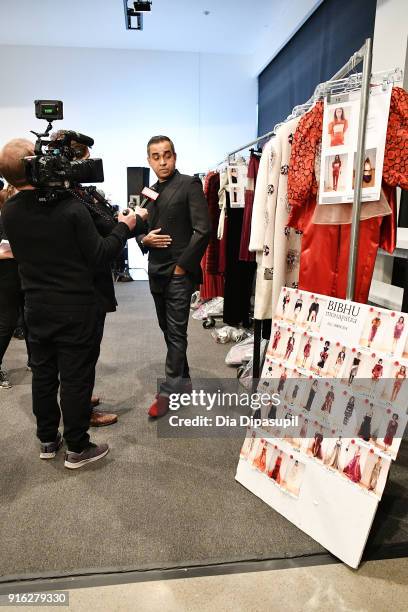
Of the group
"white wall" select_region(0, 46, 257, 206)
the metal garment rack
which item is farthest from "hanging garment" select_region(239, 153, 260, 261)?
"white wall" select_region(0, 46, 257, 206)

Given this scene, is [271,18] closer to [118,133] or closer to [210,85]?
[210,85]

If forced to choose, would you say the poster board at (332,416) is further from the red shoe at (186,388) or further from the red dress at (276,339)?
the red shoe at (186,388)

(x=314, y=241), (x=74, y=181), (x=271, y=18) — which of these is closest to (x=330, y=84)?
(x=314, y=241)

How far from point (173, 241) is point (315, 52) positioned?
371 centimetres

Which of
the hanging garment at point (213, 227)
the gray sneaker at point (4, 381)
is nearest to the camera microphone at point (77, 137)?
the gray sneaker at point (4, 381)

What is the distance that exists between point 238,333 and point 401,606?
2662 mm

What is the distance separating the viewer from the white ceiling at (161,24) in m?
5.30

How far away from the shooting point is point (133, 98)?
731 cm

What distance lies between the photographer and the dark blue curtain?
3.66m

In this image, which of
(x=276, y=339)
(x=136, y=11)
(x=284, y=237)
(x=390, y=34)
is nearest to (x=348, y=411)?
(x=276, y=339)

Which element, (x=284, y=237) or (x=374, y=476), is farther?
(x=284, y=237)

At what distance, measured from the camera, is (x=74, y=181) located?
5.45 ft

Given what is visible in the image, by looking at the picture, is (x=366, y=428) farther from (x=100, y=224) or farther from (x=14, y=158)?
(x=14, y=158)

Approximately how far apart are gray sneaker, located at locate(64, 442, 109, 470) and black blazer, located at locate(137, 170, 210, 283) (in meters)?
0.92
